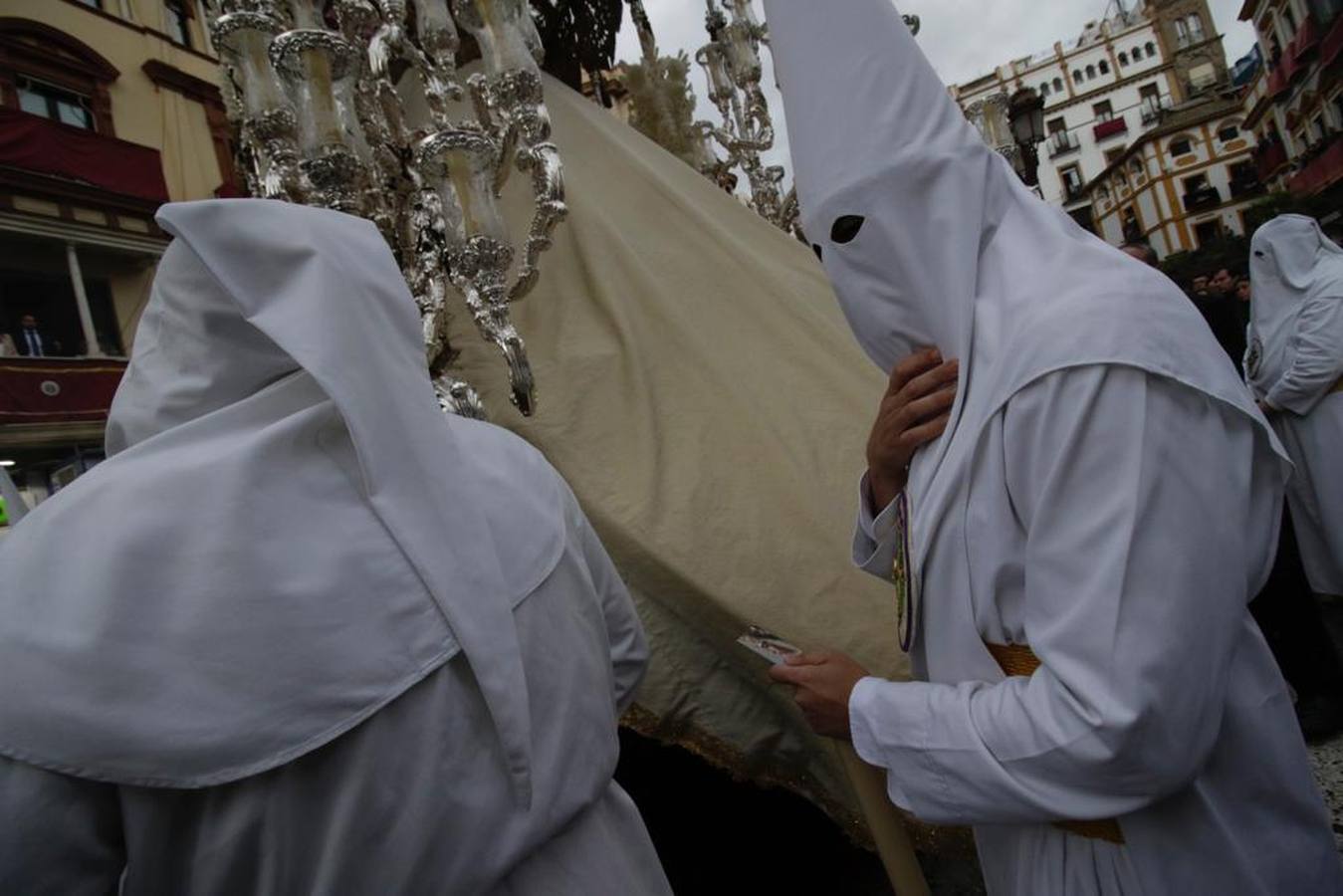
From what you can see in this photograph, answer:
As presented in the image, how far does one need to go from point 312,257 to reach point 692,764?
1.82m

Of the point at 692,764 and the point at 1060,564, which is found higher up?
the point at 1060,564

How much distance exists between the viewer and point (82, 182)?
40.8 feet

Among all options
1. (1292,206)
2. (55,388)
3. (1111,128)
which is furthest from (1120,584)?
(1111,128)

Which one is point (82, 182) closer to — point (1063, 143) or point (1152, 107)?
point (1063, 143)

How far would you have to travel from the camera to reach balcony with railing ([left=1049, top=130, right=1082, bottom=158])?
56.6 meters

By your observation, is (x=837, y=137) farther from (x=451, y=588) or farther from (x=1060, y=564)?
(x=451, y=588)

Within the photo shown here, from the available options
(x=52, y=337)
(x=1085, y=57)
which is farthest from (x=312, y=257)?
(x=1085, y=57)

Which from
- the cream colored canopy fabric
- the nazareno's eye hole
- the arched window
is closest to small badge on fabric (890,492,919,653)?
the nazareno's eye hole

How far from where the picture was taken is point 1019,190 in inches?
40.8

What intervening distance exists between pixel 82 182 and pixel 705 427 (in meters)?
14.4

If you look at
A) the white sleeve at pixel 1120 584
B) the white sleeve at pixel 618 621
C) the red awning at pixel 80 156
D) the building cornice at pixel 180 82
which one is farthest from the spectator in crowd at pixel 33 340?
the white sleeve at pixel 1120 584

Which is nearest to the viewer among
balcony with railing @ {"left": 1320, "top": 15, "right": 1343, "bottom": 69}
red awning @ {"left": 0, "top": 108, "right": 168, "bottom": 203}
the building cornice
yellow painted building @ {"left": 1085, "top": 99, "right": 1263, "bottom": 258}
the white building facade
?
red awning @ {"left": 0, "top": 108, "right": 168, "bottom": 203}

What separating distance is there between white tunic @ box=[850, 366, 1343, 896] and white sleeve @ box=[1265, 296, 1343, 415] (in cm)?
329

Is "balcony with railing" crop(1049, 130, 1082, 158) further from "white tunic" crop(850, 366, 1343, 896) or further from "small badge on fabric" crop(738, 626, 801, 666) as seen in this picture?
"white tunic" crop(850, 366, 1343, 896)
